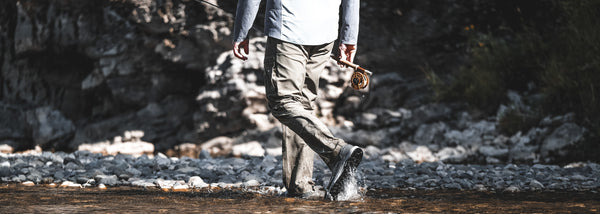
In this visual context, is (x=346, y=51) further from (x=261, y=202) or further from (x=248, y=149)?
(x=248, y=149)

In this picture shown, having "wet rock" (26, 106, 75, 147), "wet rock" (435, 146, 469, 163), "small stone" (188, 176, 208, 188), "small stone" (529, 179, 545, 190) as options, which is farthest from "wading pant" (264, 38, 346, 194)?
"wet rock" (26, 106, 75, 147)

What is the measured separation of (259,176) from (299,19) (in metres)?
1.81

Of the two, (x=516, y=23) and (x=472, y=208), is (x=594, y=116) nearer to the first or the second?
(x=516, y=23)

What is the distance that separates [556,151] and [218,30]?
211 inches

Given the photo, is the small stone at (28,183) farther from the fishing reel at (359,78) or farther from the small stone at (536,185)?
the small stone at (536,185)

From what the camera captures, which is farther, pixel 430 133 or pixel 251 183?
pixel 430 133

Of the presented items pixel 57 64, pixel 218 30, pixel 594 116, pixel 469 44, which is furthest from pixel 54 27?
pixel 594 116

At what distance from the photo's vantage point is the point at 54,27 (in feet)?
33.2

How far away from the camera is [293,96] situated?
315cm

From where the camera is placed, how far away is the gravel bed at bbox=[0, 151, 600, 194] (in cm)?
406

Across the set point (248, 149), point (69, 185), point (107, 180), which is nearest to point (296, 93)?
point (107, 180)

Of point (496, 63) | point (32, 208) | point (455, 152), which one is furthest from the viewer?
point (496, 63)

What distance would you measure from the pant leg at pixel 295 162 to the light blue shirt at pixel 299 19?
23.2 inches

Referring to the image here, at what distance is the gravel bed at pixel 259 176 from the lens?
4059 millimetres
